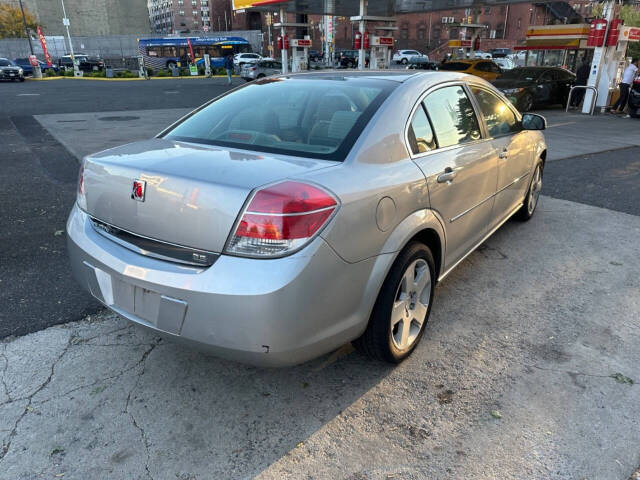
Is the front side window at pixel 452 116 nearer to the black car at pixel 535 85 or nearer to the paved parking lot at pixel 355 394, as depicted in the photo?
the paved parking lot at pixel 355 394

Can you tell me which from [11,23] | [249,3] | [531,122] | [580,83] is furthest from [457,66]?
[11,23]

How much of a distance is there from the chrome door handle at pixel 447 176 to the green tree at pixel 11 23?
81944mm

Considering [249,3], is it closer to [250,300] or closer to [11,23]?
[250,300]

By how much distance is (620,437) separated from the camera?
2.32m

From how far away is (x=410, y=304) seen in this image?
2.84m

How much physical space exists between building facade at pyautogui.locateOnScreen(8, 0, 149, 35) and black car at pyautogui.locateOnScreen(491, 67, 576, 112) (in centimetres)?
8483

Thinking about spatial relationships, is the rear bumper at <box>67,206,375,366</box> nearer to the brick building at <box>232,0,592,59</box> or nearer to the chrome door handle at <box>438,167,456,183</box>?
the chrome door handle at <box>438,167,456,183</box>

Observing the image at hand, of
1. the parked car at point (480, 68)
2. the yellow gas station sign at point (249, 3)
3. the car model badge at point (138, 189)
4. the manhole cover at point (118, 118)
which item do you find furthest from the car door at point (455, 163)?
the yellow gas station sign at point (249, 3)

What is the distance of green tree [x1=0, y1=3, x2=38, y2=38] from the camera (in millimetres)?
68625

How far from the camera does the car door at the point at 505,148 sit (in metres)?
3.85

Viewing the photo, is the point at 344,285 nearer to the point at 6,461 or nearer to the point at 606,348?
the point at 6,461

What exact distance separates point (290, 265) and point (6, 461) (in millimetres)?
1553

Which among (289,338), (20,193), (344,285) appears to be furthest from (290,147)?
(20,193)

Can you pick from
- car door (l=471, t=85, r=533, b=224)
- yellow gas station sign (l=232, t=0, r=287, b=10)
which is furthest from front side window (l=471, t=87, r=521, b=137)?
yellow gas station sign (l=232, t=0, r=287, b=10)
